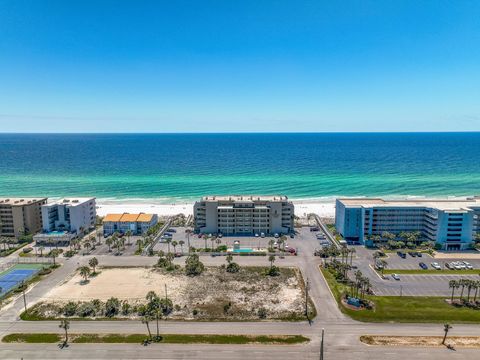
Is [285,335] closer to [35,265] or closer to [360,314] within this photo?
[360,314]

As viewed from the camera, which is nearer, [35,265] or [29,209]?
[35,265]

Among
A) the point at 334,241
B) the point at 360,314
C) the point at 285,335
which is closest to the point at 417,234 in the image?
the point at 334,241

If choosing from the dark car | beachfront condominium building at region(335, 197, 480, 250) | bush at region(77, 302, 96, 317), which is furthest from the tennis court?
the dark car

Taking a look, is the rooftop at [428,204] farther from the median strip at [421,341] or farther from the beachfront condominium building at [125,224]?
the beachfront condominium building at [125,224]

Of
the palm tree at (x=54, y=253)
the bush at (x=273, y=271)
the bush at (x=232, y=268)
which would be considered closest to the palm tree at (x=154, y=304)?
the bush at (x=232, y=268)

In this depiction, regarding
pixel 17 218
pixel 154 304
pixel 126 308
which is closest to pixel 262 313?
pixel 154 304

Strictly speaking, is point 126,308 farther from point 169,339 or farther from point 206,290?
point 206,290

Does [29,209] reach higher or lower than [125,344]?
higher
